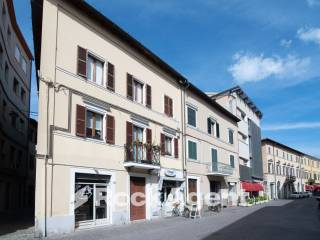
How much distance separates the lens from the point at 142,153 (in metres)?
21.5

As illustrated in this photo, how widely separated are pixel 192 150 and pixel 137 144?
8.72 m

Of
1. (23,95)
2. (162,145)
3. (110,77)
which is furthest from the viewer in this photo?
(23,95)

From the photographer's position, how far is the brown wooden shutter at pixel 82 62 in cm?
1764

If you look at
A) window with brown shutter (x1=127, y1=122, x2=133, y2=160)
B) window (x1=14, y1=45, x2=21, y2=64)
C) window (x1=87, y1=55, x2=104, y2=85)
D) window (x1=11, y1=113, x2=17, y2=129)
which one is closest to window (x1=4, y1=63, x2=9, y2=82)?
window (x1=14, y1=45, x2=21, y2=64)

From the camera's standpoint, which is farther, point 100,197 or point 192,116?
point 192,116

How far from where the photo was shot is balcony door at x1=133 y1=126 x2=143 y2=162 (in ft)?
68.4

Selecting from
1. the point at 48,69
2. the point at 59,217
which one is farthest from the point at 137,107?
the point at 59,217

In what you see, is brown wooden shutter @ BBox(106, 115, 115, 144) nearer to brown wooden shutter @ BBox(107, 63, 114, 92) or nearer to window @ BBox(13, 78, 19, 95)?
brown wooden shutter @ BBox(107, 63, 114, 92)

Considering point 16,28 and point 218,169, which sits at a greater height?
point 16,28

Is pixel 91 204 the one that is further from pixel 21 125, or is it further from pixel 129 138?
pixel 21 125

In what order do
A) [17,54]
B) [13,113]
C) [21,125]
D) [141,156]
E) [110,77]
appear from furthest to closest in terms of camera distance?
[21,125], [17,54], [13,113], [141,156], [110,77]

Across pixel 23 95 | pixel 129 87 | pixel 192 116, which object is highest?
pixel 23 95

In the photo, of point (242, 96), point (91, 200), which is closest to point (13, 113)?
point (91, 200)

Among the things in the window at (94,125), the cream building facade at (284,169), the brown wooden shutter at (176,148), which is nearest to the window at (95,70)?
the window at (94,125)
